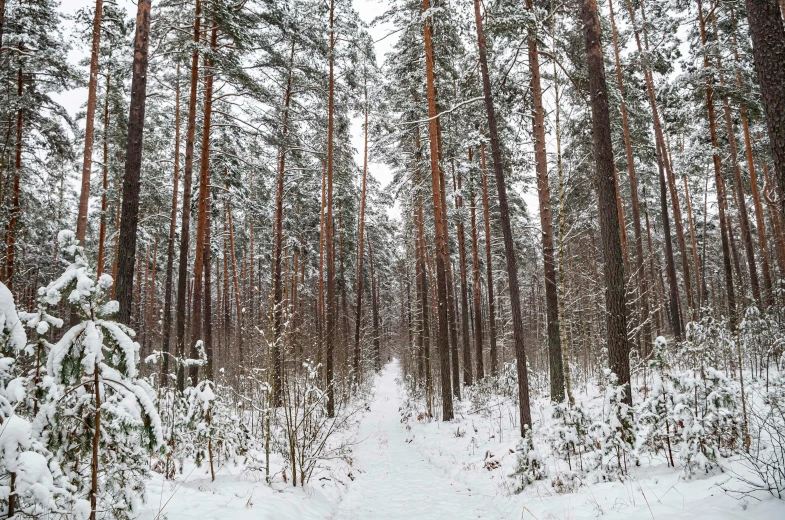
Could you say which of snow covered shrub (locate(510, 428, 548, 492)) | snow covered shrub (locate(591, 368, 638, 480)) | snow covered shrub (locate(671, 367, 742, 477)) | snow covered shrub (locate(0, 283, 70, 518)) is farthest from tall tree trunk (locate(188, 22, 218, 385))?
snow covered shrub (locate(671, 367, 742, 477))

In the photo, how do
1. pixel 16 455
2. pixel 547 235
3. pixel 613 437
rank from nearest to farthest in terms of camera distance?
pixel 16 455, pixel 613 437, pixel 547 235

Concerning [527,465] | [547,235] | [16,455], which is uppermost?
[547,235]

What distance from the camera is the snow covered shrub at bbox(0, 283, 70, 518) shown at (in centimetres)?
214

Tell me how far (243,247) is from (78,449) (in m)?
26.7

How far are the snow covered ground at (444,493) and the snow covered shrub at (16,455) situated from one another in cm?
168

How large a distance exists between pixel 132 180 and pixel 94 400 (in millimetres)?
4606

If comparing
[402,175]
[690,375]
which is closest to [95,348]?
[690,375]

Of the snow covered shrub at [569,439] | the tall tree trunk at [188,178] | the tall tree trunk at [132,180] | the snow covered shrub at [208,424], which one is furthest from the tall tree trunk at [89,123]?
the snow covered shrub at [569,439]

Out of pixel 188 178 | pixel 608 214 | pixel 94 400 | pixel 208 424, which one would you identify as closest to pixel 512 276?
pixel 608 214

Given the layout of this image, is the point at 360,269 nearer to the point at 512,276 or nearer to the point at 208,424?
the point at 512,276

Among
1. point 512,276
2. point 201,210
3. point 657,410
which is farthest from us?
point 201,210

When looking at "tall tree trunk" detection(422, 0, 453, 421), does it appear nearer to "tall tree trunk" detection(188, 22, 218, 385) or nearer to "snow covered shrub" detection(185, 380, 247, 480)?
"tall tree trunk" detection(188, 22, 218, 385)

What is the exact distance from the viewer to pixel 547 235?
1016 cm

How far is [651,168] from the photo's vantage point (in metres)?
22.6
